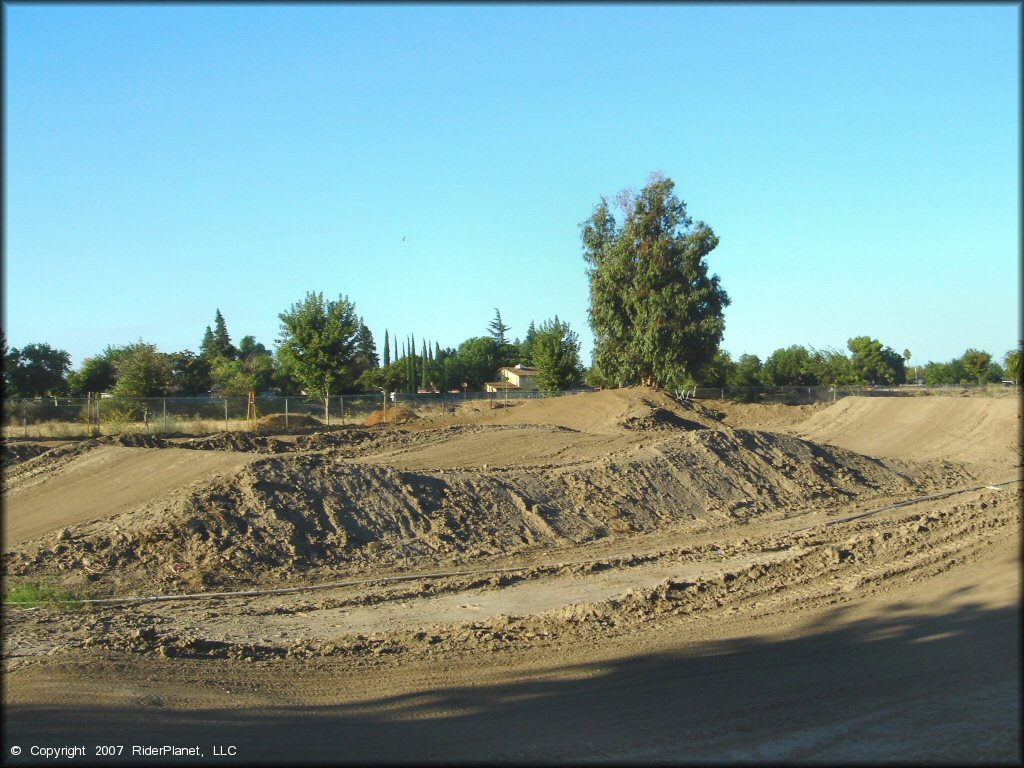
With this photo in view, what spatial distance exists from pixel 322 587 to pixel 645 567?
18.4ft

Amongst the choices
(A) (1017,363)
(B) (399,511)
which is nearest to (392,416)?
(B) (399,511)

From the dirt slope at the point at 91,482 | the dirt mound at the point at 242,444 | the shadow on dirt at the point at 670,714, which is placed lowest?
the shadow on dirt at the point at 670,714

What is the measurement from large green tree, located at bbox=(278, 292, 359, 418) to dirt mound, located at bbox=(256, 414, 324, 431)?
3.53 meters

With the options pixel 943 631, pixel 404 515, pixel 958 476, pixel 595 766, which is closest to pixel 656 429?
pixel 958 476

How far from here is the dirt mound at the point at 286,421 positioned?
3721 cm

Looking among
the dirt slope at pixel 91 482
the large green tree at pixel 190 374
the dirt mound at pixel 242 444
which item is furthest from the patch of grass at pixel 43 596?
the large green tree at pixel 190 374

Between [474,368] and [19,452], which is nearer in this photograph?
[19,452]

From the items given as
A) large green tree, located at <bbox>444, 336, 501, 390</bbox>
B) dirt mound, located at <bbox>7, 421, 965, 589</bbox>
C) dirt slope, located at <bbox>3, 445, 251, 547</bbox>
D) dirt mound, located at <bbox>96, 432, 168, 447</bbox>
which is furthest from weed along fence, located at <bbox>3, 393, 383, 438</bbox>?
large green tree, located at <bbox>444, 336, 501, 390</bbox>

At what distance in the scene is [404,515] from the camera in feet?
55.8

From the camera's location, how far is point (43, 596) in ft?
40.9

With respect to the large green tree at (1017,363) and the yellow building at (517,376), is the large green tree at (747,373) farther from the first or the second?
the large green tree at (1017,363)

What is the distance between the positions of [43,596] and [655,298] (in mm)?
41125

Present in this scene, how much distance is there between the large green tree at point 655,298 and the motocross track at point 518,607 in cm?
2400

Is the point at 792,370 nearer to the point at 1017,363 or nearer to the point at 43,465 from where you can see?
the point at 1017,363
